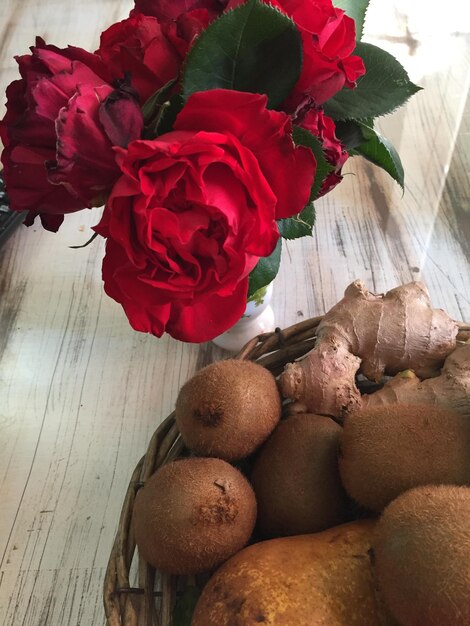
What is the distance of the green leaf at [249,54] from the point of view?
342mm

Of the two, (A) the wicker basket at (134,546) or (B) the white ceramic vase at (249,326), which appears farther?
(B) the white ceramic vase at (249,326)

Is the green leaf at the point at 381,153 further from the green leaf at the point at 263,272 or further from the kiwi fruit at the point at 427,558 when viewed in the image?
the kiwi fruit at the point at 427,558

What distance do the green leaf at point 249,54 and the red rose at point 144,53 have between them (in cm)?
2

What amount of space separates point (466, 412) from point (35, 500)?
0.35 metres

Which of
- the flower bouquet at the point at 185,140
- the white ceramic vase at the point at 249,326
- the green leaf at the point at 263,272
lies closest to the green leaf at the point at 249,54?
the flower bouquet at the point at 185,140

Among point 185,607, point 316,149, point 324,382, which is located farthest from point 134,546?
point 316,149

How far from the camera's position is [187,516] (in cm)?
36

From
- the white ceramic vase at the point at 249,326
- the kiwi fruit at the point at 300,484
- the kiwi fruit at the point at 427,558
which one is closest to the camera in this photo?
the kiwi fruit at the point at 427,558

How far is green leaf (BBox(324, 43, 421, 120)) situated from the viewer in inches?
16.1

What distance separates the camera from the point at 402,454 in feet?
1.24

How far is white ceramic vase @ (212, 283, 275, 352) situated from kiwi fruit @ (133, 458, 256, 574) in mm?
190

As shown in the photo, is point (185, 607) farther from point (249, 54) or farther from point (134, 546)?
point (249, 54)

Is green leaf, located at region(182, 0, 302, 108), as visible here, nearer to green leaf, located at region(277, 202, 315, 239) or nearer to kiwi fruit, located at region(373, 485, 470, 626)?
green leaf, located at region(277, 202, 315, 239)

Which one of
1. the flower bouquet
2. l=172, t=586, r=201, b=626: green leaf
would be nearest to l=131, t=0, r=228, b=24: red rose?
the flower bouquet
